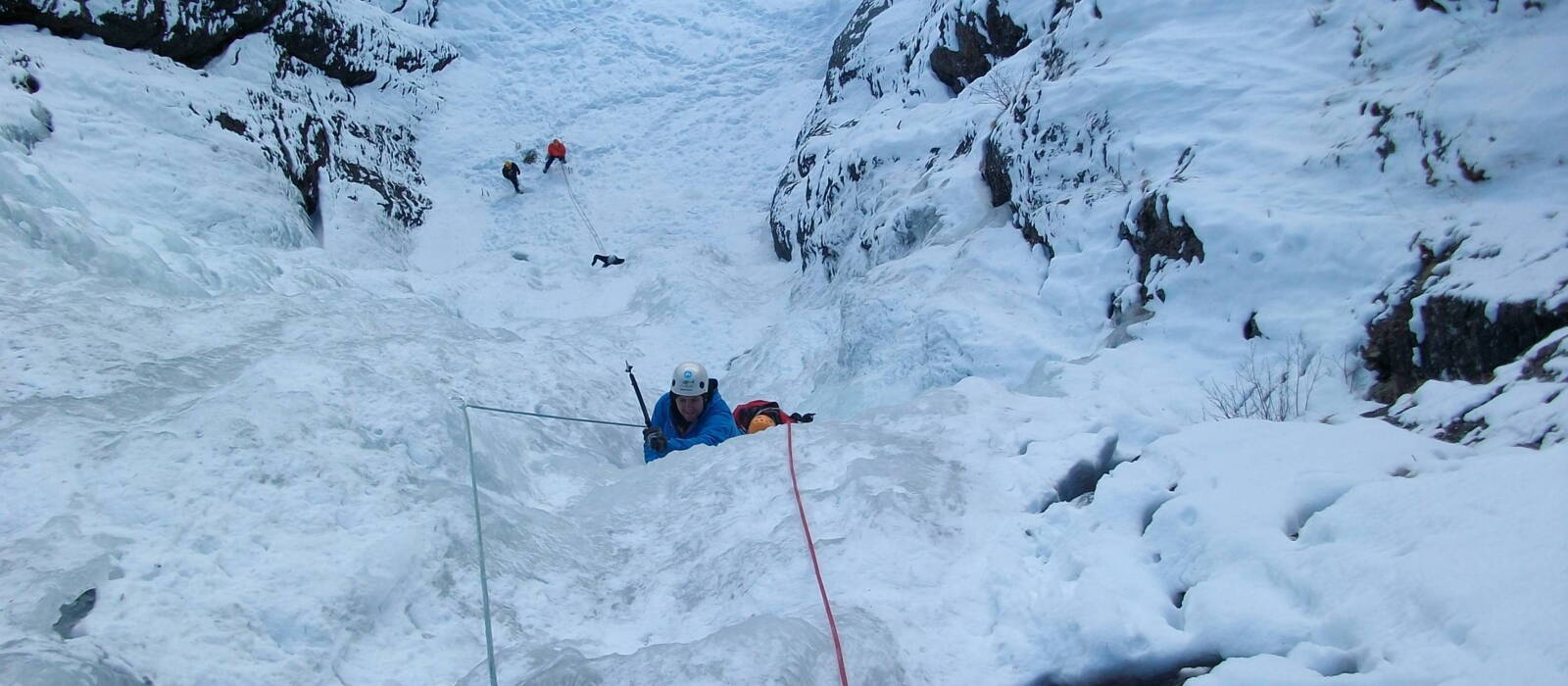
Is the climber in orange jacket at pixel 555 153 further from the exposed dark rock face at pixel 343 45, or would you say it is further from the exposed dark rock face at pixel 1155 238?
the exposed dark rock face at pixel 1155 238

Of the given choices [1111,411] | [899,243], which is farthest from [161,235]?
[1111,411]

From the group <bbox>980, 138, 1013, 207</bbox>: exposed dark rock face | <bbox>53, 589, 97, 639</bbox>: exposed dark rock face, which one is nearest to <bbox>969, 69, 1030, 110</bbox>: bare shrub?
<bbox>980, 138, 1013, 207</bbox>: exposed dark rock face

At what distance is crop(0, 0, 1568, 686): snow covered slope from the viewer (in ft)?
11.2

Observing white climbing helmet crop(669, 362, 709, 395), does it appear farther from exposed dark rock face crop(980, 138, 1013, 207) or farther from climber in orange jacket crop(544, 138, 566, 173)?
climber in orange jacket crop(544, 138, 566, 173)

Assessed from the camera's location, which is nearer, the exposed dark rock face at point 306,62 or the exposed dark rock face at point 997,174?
the exposed dark rock face at point 997,174

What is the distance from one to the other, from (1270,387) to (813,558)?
2.99m

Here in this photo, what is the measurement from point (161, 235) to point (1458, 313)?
10244 millimetres

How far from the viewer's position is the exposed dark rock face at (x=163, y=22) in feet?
35.9

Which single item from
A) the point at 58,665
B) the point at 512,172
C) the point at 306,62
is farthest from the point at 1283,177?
the point at 306,62

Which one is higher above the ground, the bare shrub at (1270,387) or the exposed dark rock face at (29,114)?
the exposed dark rock face at (29,114)

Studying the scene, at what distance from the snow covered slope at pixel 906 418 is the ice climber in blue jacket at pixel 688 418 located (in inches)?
25.4

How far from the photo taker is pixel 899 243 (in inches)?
406

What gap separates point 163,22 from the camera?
12.4 meters

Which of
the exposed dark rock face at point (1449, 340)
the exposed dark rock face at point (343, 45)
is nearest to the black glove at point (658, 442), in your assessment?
the exposed dark rock face at point (1449, 340)
